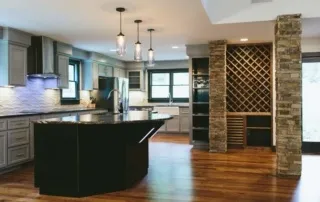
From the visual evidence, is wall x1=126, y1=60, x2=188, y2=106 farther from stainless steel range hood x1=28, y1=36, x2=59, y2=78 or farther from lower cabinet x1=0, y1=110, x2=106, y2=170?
lower cabinet x1=0, y1=110, x2=106, y2=170

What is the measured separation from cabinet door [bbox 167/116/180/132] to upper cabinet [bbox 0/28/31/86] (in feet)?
15.0

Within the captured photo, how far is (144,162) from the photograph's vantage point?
4.21 metres

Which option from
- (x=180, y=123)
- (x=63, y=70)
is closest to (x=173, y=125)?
(x=180, y=123)

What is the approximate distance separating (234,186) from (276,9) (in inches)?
97.4

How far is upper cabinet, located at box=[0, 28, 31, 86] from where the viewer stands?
15.4 feet

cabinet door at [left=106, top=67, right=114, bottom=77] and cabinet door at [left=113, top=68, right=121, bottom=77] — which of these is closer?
cabinet door at [left=106, top=67, right=114, bottom=77]

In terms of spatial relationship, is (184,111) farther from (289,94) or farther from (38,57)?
(289,94)

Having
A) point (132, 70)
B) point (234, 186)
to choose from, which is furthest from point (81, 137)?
point (132, 70)

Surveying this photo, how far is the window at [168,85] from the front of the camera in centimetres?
918

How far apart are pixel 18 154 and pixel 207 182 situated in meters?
2.85

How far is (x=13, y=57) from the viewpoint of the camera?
15.8ft

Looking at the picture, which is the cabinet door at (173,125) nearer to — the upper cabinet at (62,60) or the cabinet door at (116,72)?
the cabinet door at (116,72)

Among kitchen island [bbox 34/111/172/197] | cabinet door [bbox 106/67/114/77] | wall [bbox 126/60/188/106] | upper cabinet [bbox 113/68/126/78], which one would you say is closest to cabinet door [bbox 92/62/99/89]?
cabinet door [bbox 106/67/114/77]

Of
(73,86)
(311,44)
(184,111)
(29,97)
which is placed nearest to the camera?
(29,97)
